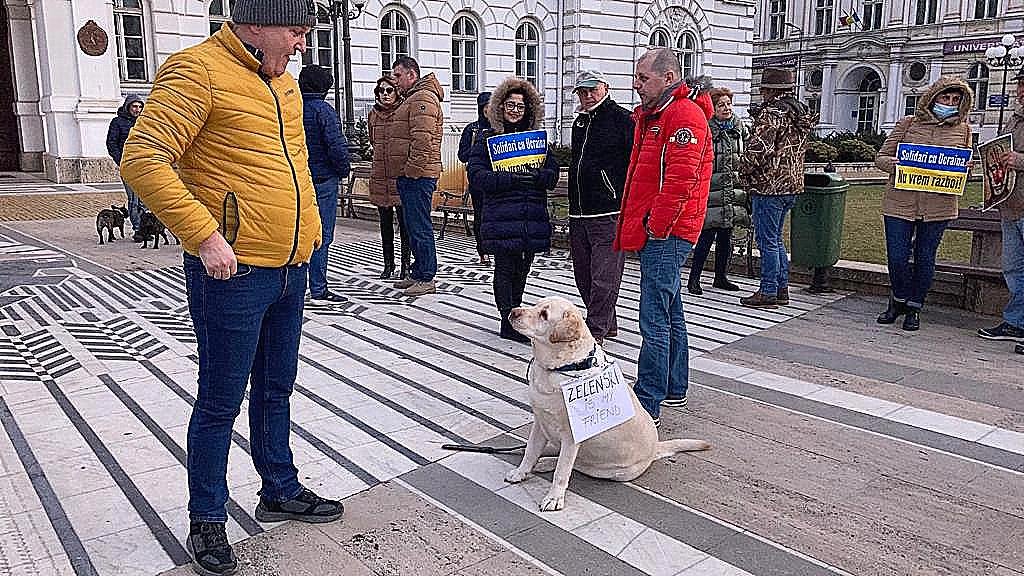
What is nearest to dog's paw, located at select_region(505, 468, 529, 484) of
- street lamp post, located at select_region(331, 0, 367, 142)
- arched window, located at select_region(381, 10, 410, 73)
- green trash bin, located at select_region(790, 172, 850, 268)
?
green trash bin, located at select_region(790, 172, 850, 268)

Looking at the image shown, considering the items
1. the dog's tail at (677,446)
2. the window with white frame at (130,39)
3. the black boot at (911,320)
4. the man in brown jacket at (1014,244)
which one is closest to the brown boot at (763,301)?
the black boot at (911,320)

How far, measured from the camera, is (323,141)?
7.76m

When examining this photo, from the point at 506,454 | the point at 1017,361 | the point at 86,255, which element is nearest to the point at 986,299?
the point at 1017,361

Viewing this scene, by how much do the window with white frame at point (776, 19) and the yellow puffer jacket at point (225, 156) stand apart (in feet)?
197

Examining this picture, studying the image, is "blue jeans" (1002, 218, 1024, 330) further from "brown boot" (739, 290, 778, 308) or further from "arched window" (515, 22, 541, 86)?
"arched window" (515, 22, 541, 86)

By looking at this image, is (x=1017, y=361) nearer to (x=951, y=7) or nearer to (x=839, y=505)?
(x=839, y=505)

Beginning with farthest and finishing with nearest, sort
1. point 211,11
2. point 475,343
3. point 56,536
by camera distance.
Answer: point 211,11
point 475,343
point 56,536

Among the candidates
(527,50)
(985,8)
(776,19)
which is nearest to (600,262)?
(527,50)

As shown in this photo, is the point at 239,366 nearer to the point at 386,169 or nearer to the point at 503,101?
the point at 503,101

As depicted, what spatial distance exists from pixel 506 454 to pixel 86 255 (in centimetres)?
860

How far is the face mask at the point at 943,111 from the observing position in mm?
7141

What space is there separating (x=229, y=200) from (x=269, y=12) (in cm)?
70

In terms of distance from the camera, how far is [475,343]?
7.04 m

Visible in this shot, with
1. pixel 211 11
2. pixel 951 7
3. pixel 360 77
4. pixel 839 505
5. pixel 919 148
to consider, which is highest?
pixel 951 7
